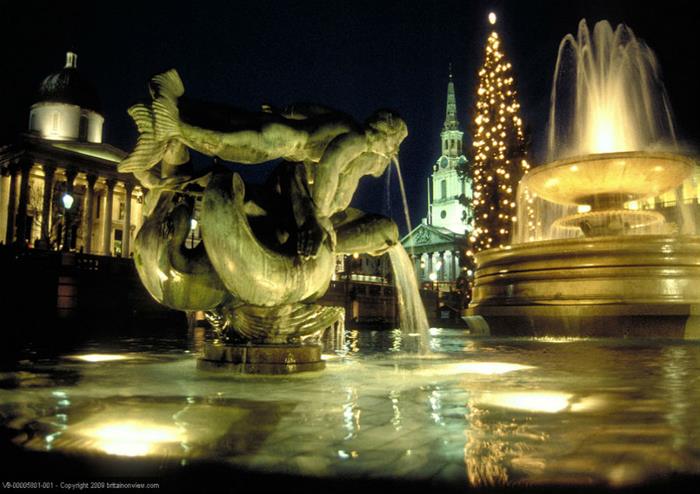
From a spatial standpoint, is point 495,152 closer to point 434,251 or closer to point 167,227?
point 167,227

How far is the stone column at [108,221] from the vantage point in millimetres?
47312

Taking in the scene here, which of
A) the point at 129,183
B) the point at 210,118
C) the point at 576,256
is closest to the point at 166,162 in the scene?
the point at 210,118

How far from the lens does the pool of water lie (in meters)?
1.79

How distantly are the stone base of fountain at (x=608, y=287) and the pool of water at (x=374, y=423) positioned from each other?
14.6 ft

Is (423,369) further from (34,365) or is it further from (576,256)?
(576,256)

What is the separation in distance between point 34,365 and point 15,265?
1791cm

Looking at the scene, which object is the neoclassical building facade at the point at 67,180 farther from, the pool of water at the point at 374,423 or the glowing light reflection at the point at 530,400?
the glowing light reflection at the point at 530,400

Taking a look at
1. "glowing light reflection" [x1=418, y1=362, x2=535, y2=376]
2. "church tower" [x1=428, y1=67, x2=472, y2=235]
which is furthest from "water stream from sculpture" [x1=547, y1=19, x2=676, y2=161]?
"church tower" [x1=428, y1=67, x2=472, y2=235]

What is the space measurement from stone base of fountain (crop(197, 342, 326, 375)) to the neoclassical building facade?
3597 cm

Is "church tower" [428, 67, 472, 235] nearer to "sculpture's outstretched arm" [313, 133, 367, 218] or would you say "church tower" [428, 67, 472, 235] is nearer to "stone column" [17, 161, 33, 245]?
"stone column" [17, 161, 33, 245]

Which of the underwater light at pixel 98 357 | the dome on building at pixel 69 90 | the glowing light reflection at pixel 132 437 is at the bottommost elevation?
the underwater light at pixel 98 357

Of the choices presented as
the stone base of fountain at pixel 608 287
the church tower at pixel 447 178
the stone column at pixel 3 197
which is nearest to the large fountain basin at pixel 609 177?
the stone base of fountain at pixel 608 287

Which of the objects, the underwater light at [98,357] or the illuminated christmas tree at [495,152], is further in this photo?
the illuminated christmas tree at [495,152]

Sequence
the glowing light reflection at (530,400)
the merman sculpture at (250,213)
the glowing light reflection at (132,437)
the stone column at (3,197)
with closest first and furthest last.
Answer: the glowing light reflection at (132,437)
the glowing light reflection at (530,400)
the merman sculpture at (250,213)
the stone column at (3,197)
